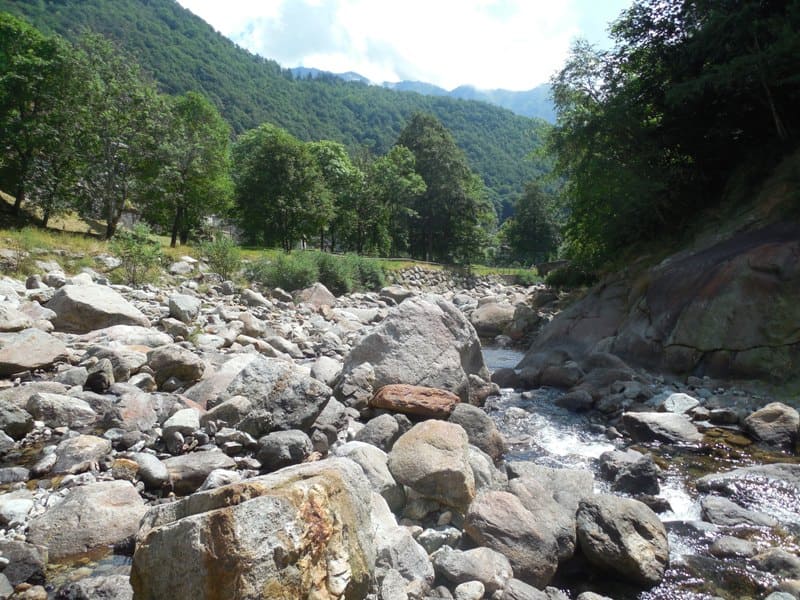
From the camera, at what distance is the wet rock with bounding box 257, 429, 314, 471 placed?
532 cm

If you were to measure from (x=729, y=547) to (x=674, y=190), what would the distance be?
48.6 feet

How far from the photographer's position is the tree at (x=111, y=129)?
73.6 ft

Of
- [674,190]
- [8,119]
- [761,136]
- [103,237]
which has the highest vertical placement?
[761,136]

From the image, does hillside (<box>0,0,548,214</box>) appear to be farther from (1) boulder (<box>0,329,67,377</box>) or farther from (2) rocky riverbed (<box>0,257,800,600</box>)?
(1) boulder (<box>0,329,67,377</box>)

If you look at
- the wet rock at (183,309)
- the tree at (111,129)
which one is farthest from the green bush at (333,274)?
the wet rock at (183,309)

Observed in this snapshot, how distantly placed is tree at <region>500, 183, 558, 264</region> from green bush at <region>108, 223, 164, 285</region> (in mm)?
52273

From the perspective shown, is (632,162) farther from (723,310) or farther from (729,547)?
(729,547)

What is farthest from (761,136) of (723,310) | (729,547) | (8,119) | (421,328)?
(8,119)

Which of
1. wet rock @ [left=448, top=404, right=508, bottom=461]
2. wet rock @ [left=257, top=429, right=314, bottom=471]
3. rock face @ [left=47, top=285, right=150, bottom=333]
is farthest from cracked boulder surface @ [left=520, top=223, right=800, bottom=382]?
rock face @ [left=47, top=285, right=150, bottom=333]

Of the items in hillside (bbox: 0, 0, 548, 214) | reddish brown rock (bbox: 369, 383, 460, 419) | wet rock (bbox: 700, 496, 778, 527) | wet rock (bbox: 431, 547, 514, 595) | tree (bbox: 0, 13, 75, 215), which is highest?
hillside (bbox: 0, 0, 548, 214)

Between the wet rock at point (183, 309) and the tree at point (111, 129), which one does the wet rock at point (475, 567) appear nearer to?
the wet rock at point (183, 309)

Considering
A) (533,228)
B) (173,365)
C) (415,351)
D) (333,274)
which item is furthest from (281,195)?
(533,228)

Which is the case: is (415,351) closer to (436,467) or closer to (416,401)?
(416,401)

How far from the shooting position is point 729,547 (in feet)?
16.4
